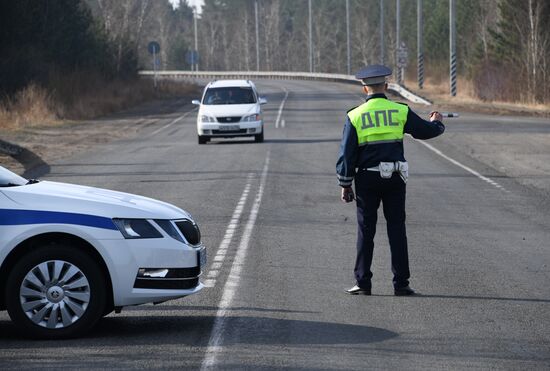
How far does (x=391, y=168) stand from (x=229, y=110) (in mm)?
21892

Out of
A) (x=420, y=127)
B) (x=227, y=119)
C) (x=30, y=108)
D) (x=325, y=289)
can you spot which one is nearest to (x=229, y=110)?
(x=227, y=119)

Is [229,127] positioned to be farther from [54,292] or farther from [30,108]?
[54,292]

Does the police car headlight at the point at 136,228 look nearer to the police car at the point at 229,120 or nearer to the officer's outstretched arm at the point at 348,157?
the officer's outstretched arm at the point at 348,157

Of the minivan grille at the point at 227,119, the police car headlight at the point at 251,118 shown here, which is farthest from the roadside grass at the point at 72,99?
the police car headlight at the point at 251,118

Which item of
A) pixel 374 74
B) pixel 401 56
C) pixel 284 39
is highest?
pixel 284 39

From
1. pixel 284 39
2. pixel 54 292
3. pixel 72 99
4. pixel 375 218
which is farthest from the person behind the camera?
pixel 284 39

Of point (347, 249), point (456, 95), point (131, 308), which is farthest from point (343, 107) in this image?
point (131, 308)

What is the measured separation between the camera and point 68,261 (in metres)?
8.12

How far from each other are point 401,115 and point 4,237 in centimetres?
356

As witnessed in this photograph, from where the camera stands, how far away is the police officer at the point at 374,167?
32.2ft

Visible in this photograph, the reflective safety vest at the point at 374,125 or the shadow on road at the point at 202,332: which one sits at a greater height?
the reflective safety vest at the point at 374,125

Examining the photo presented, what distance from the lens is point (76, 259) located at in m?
8.12

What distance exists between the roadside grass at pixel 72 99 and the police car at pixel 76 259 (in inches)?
1174

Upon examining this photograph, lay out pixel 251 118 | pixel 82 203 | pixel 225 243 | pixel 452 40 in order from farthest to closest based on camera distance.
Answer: pixel 452 40, pixel 251 118, pixel 225 243, pixel 82 203
